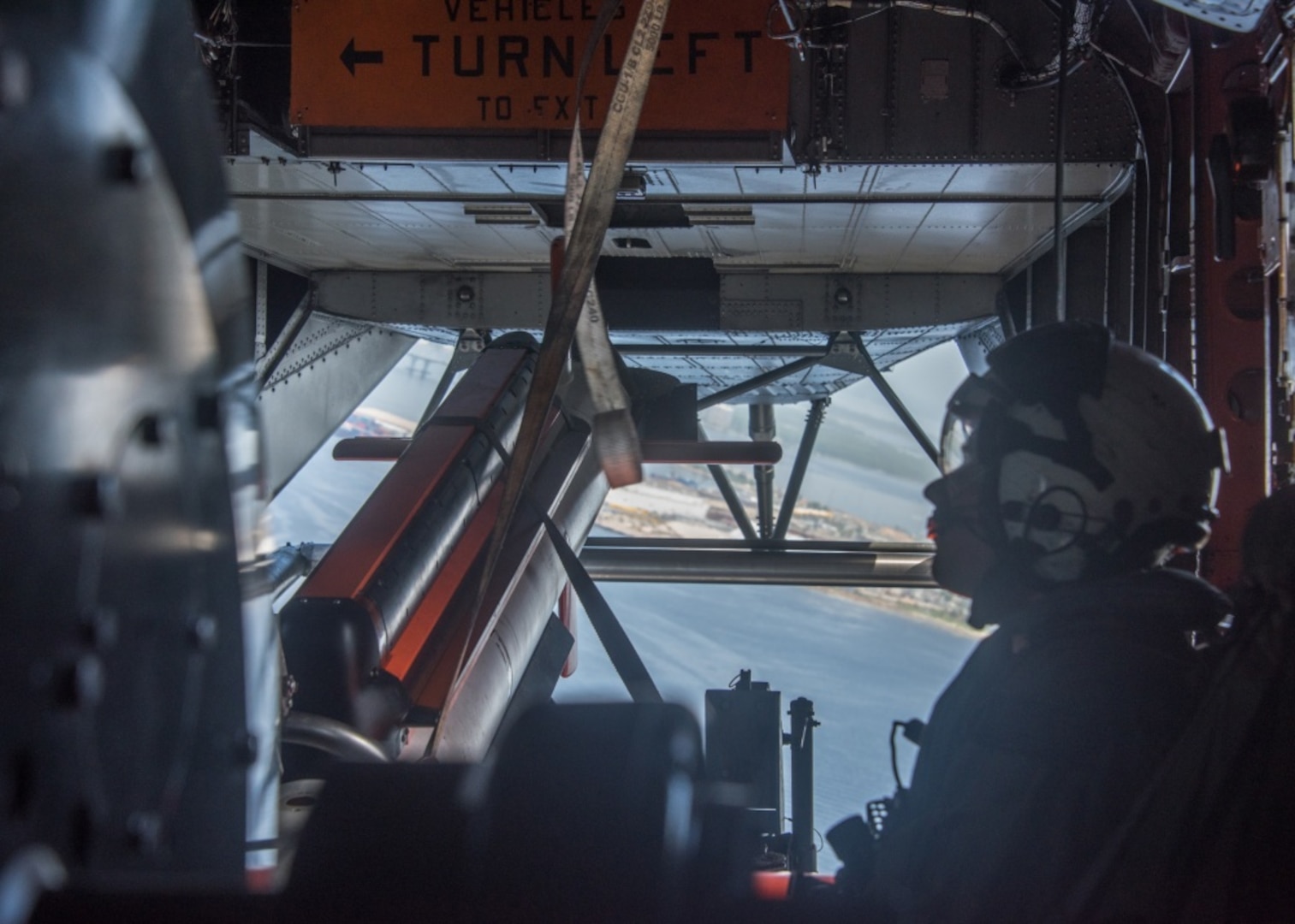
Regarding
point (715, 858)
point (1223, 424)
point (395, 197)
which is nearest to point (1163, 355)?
point (1223, 424)

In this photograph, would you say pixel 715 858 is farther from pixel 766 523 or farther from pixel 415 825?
pixel 766 523

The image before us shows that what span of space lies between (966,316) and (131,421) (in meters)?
7.65

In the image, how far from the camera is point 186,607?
124 cm

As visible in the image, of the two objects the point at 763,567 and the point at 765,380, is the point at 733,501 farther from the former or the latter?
the point at 763,567

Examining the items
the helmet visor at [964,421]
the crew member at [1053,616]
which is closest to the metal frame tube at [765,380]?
the helmet visor at [964,421]

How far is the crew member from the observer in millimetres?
1564

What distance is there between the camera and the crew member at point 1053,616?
1564 millimetres

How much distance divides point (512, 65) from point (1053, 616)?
4.10 meters

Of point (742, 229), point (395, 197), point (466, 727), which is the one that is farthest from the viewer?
point (742, 229)

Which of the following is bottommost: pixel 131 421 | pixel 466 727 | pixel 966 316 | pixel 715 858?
pixel 466 727

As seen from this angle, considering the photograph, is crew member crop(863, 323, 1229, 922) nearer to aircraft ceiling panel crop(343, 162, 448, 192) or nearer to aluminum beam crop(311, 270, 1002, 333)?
aircraft ceiling panel crop(343, 162, 448, 192)

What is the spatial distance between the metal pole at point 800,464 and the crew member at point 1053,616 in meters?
6.95

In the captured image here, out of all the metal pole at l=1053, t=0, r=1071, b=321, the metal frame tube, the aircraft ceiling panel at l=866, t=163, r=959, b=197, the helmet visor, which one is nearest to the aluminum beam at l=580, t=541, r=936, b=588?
the metal frame tube

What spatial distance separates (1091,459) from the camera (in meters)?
1.91
